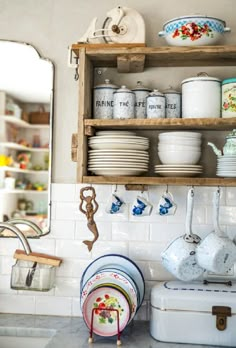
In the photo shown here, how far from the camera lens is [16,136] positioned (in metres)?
2.44

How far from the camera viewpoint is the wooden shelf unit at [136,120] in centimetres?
170

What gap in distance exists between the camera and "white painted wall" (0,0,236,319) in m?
1.93

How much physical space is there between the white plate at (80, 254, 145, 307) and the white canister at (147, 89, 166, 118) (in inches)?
25.2

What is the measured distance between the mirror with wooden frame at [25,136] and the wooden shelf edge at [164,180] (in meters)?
0.39

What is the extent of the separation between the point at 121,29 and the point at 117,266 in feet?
3.34

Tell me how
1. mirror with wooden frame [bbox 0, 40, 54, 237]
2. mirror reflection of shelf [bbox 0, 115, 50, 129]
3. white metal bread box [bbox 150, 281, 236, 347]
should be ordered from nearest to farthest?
1. white metal bread box [bbox 150, 281, 236, 347]
2. mirror with wooden frame [bbox 0, 40, 54, 237]
3. mirror reflection of shelf [bbox 0, 115, 50, 129]

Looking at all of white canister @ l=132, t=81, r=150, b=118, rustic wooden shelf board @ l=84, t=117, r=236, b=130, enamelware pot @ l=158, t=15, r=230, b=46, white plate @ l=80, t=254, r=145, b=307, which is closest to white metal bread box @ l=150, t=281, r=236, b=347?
white plate @ l=80, t=254, r=145, b=307

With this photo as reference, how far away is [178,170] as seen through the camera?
175 centimetres

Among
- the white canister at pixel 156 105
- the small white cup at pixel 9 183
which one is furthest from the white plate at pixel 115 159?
the small white cup at pixel 9 183

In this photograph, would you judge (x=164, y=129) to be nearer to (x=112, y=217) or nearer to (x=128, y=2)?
(x=112, y=217)

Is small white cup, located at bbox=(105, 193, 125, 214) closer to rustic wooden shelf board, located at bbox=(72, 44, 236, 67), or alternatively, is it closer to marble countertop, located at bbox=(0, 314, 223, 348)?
marble countertop, located at bbox=(0, 314, 223, 348)

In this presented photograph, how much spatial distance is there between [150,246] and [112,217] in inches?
8.6

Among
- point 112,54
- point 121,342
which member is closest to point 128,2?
point 112,54

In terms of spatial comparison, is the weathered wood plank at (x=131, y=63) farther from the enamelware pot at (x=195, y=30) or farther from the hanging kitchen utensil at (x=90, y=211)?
the hanging kitchen utensil at (x=90, y=211)
